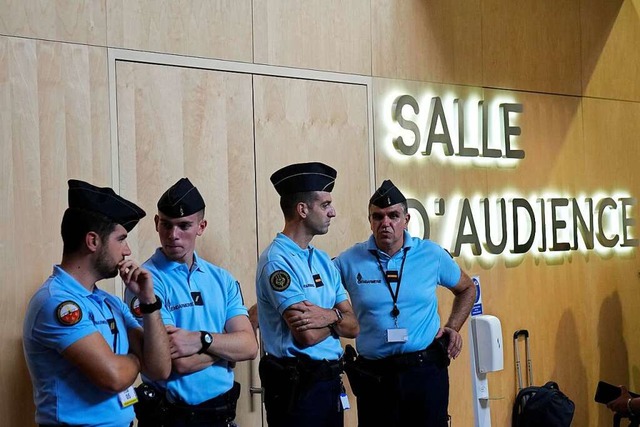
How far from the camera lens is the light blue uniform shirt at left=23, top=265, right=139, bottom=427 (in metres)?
2.91

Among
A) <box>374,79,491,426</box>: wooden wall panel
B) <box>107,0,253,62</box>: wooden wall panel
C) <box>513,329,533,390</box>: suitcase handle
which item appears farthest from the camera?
<box>513,329,533,390</box>: suitcase handle

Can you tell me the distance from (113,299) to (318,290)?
3.92 ft

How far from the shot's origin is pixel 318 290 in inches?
165

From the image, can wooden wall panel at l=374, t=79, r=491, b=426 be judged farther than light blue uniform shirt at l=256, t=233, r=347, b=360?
Yes

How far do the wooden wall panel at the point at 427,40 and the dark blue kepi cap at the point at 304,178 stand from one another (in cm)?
158

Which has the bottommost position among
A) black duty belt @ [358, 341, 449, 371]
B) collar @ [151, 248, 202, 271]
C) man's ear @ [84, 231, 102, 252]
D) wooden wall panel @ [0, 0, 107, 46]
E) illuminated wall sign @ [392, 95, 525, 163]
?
black duty belt @ [358, 341, 449, 371]

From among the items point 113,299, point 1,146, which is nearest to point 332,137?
point 1,146

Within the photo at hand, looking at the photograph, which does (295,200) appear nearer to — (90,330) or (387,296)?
(387,296)

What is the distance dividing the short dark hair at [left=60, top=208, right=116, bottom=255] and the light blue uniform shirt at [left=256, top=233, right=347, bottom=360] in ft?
3.62

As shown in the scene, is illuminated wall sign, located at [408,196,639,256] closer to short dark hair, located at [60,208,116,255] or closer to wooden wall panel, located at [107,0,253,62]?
wooden wall panel, located at [107,0,253,62]

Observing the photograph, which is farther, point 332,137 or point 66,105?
point 332,137

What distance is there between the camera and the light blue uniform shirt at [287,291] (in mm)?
4020

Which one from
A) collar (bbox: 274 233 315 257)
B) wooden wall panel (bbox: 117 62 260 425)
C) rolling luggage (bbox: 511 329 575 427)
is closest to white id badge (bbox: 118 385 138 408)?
collar (bbox: 274 233 315 257)

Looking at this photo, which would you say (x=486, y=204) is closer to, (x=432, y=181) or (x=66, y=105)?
(x=432, y=181)
